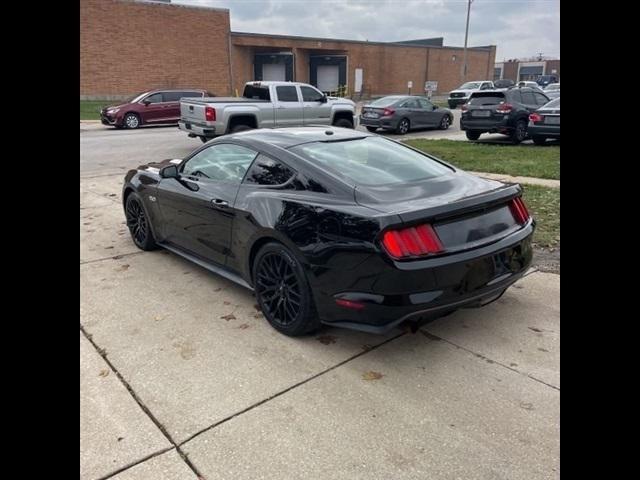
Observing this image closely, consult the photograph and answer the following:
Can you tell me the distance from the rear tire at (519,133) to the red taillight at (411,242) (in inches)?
512

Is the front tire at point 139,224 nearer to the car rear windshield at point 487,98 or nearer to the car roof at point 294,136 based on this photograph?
the car roof at point 294,136

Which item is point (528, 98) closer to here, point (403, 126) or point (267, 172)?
point (403, 126)

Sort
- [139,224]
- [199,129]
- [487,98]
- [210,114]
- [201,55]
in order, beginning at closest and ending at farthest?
[139,224], [210,114], [199,129], [487,98], [201,55]

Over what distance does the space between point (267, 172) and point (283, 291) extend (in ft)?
3.15

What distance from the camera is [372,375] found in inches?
126

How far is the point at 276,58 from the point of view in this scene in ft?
130

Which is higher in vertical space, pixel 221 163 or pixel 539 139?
Result: pixel 539 139

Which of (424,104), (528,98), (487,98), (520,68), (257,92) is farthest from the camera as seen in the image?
(520,68)

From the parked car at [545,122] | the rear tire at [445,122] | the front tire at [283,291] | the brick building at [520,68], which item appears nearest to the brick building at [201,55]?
the rear tire at [445,122]

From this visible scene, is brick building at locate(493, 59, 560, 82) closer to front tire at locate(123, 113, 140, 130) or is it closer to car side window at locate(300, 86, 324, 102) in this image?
front tire at locate(123, 113, 140, 130)

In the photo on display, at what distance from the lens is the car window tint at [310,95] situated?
1514 centimetres

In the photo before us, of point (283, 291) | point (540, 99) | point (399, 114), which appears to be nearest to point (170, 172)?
point (283, 291)
